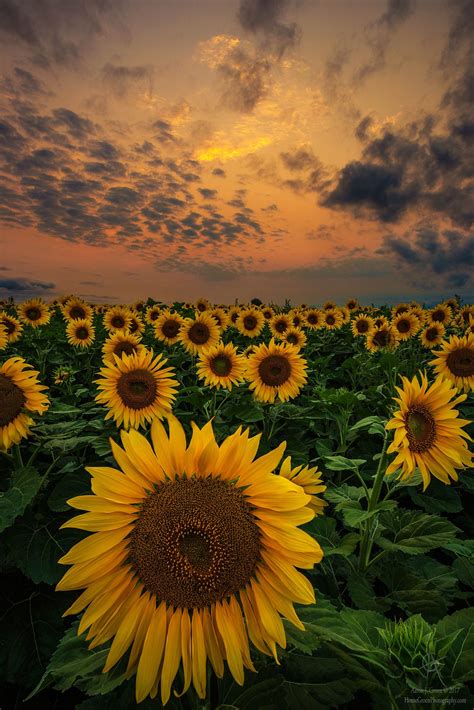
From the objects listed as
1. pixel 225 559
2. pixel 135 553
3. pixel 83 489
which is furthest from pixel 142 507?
pixel 83 489

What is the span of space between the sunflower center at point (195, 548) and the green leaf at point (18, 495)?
50.8 inches

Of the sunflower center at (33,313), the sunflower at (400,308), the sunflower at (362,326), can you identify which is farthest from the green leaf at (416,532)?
the sunflower center at (33,313)

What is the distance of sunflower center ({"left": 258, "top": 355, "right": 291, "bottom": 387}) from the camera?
20.7 ft

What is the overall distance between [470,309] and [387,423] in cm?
1219

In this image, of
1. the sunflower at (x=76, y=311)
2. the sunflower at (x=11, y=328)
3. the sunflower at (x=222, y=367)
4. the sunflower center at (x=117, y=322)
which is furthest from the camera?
the sunflower at (x=76, y=311)

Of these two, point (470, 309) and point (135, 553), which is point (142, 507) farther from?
point (470, 309)

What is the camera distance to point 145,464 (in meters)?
1.46

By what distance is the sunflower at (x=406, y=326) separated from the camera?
11.3 metres

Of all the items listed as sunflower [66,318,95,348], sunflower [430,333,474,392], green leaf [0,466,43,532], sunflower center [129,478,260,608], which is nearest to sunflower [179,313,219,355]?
sunflower [66,318,95,348]

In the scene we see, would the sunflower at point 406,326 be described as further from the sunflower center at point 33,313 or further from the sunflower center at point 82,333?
the sunflower center at point 33,313

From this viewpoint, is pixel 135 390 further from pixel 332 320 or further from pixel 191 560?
pixel 332 320

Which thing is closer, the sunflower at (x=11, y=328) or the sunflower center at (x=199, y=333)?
the sunflower center at (x=199, y=333)

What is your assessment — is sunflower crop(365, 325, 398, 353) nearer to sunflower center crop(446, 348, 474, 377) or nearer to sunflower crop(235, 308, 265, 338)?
sunflower crop(235, 308, 265, 338)

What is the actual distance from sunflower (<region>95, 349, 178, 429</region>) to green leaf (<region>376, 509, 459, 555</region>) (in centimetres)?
278
